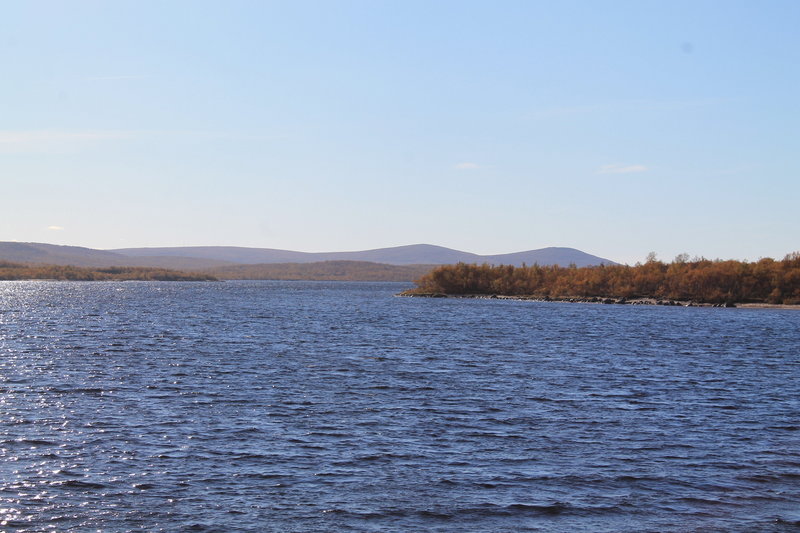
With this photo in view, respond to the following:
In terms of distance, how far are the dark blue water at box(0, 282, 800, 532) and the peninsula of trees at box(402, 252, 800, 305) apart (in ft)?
331

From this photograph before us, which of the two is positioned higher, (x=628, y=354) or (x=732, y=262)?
(x=732, y=262)

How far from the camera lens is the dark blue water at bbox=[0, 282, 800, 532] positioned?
1848cm

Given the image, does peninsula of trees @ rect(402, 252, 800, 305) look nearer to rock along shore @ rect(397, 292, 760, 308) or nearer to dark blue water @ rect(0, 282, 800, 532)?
rock along shore @ rect(397, 292, 760, 308)

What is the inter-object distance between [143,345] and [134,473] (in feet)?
120

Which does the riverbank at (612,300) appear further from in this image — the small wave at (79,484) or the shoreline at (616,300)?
the small wave at (79,484)

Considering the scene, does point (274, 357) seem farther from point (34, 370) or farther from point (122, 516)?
point (122, 516)

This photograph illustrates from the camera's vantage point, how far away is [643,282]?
6614 inches

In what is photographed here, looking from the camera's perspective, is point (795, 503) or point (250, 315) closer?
point (795, 503)

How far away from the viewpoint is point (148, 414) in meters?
29.0

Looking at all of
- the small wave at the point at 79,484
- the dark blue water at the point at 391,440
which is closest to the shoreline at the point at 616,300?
the dark blue water at the point at 391,440

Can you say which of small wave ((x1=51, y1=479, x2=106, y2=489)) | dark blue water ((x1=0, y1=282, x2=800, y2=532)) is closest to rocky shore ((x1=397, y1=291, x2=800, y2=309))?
dark blue water ((x1=0, y1=282, x2=800, y2=532))

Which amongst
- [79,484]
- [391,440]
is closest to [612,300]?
[391,440]

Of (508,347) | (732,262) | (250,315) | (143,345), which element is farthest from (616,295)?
(143,345)

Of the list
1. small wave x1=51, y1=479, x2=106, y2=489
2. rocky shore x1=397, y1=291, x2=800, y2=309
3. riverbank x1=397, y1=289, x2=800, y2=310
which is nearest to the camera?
small wave x1=51, y1=479, x2=106, y2=489
